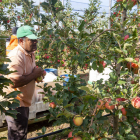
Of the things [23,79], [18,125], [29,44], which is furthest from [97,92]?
[18,125]

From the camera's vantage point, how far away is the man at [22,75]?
140 centimetres

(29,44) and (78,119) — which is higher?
(29,44)

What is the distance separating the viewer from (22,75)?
1451mm

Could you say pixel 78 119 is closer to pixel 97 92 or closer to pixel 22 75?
pixel 97 92

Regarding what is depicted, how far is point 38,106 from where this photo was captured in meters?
2.33

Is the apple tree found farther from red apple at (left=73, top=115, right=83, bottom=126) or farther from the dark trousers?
the dark trousers

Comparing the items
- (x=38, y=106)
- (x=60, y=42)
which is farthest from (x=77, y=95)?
(x=38, y=106)

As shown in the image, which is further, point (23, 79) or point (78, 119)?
point (23, 79)

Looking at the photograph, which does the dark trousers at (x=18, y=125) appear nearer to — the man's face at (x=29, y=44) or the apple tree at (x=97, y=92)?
the apple tree at (x=97, y=92)

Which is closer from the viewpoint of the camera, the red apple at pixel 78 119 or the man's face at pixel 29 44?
the red apple at pixel 78 119

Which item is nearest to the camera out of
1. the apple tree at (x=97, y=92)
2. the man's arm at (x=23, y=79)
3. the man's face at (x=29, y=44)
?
the apple tree at (x=97, y=92)

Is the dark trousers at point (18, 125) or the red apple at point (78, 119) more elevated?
the red apple at point (78, 119)

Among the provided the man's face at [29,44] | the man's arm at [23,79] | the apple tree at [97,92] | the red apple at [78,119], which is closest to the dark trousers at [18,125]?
the man's arm at [23,79]

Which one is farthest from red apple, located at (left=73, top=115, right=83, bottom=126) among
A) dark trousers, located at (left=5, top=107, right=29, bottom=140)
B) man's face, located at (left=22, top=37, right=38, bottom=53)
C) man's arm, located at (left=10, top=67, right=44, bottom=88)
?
man's face, located at (left=22, top=37, right=38, bottom=53)
